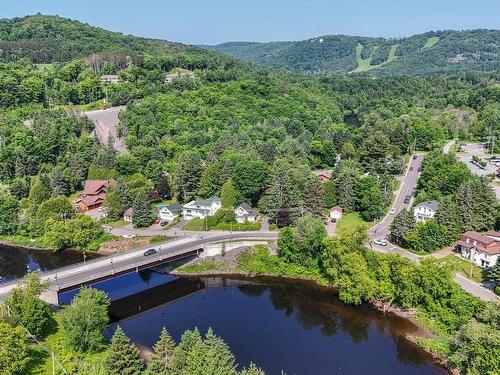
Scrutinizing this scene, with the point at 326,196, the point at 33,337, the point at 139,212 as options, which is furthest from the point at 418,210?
Answer: the point at 33,337

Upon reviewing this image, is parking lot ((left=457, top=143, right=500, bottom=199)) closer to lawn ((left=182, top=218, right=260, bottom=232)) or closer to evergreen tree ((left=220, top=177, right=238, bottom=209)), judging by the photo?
lawn ((left=182, top=218, right=260, bottom=232))

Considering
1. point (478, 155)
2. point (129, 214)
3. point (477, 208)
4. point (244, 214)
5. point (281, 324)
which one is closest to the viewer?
point (281, 324)

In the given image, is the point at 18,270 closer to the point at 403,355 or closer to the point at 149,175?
the point at 149,175

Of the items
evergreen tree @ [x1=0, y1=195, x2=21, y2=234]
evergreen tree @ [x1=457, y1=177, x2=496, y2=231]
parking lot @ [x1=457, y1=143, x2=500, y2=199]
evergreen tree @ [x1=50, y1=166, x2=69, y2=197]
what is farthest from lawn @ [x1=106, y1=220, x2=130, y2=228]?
parking lot @ [x1=457, y1=143, x2=500, y2=199]

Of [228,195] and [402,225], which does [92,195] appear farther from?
[402,225]

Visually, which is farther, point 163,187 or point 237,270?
point 163,187

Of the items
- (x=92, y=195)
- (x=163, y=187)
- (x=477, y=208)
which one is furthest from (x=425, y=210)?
(x=92, y=195)

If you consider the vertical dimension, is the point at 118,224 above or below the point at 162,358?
below
